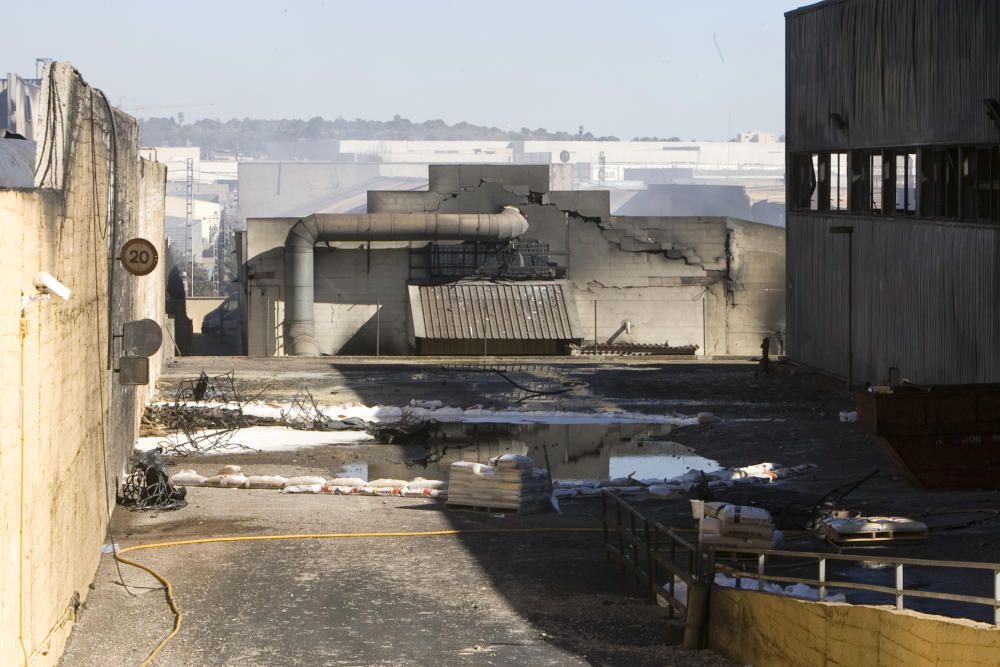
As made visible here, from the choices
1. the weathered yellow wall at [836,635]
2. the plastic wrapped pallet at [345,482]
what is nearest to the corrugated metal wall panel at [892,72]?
the plastic wrapped pallet at [345,482]

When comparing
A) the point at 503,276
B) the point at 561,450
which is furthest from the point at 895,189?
the point at 503,276

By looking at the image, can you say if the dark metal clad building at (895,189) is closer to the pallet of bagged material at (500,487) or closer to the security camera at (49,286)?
the pallet of bagged material at (500,487)

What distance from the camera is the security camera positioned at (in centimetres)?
927

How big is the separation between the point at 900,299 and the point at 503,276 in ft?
68.5

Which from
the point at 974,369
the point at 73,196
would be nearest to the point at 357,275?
the point at 974,369

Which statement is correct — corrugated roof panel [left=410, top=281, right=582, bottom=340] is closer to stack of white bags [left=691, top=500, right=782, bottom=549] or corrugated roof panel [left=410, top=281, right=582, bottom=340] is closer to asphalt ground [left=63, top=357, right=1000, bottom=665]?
asphalt ground [left=63, top=357, right=1000, bottom=665]

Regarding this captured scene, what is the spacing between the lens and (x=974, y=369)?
23422mm

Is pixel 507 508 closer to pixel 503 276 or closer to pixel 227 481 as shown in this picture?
pixel 227 481

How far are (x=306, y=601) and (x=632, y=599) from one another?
3123mm

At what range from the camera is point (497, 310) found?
43.7 meters

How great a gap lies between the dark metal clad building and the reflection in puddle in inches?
182

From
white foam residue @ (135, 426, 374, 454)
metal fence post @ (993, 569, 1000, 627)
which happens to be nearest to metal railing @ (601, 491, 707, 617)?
metal fence post @ (993, 569, 1000, 627)

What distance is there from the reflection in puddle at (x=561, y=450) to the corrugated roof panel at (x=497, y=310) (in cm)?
1580

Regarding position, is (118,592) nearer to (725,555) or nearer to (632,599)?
(632,599)
